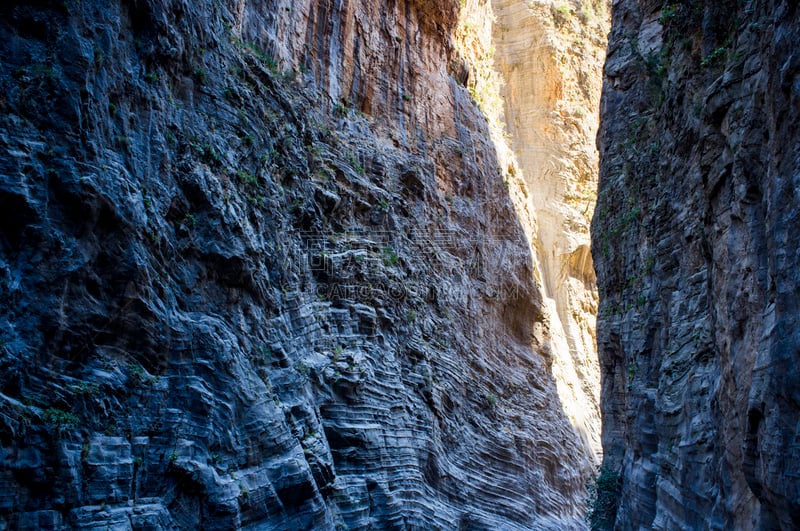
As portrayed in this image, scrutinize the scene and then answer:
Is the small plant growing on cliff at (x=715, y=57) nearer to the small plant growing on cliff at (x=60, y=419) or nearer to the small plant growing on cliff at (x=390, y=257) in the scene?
the small plant growing on cliff at (x=390, y=257)

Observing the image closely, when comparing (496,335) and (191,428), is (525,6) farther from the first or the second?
(191,428)

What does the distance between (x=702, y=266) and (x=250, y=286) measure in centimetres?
789

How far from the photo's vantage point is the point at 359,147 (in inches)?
754

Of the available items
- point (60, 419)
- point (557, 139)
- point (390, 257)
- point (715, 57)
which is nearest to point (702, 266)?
point (715, 57)

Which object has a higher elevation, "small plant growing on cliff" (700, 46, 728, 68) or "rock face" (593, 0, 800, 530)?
"small plant growing on cliff" (700, 46, 728, 68)

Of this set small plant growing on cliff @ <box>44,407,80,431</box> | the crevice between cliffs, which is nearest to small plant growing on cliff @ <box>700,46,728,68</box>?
small plant growing on cliff @ <box>44,407,80,431</box>

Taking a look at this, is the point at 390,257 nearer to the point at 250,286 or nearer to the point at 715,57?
the point at 250,286

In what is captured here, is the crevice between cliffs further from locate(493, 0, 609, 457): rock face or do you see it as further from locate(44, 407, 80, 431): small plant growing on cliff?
locate(44, 407, 80, 431): small plant growing on cliff

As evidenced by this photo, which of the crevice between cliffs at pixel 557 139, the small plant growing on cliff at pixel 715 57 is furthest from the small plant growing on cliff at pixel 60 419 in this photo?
the crevice between cliffs at pixel 557 139

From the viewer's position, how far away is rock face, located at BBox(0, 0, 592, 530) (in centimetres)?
914

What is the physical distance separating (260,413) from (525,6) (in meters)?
30.2

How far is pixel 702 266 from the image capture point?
10.8 meters

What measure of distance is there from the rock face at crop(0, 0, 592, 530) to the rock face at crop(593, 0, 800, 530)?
17.3 feet

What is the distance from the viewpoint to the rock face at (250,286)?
9.14m
